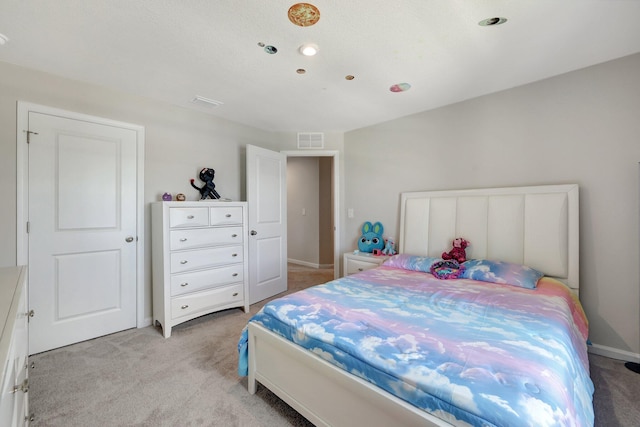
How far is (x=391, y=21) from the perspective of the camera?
1.66 m

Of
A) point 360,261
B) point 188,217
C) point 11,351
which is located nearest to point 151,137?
point 188,217

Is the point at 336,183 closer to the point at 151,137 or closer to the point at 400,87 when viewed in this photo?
the point at 400,87

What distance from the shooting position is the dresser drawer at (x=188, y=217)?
256cm

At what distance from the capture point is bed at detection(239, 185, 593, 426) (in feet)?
3.05

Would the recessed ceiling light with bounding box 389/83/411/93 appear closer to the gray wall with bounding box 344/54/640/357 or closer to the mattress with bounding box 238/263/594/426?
the gray wall with bounding box 344/54/640/357

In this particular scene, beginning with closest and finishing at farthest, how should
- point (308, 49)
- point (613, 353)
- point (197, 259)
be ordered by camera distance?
point (308, 49)
point (613, 353)
point (197, 259)

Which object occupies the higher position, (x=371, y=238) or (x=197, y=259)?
(x=371, y=238)

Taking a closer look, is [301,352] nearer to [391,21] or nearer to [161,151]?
[391,21]

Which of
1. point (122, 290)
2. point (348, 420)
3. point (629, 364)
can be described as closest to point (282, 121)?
point (122, 290)

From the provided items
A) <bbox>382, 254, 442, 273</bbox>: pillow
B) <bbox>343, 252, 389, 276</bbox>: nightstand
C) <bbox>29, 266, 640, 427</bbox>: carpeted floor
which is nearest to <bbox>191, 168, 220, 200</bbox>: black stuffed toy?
<bbox>29, 266, 640, 427</bbox>: carpeted floor

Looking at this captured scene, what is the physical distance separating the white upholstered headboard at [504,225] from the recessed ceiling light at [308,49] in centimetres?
194

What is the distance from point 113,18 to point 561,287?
11.8ft

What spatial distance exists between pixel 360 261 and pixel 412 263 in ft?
2.44

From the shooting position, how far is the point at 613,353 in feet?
6.95
